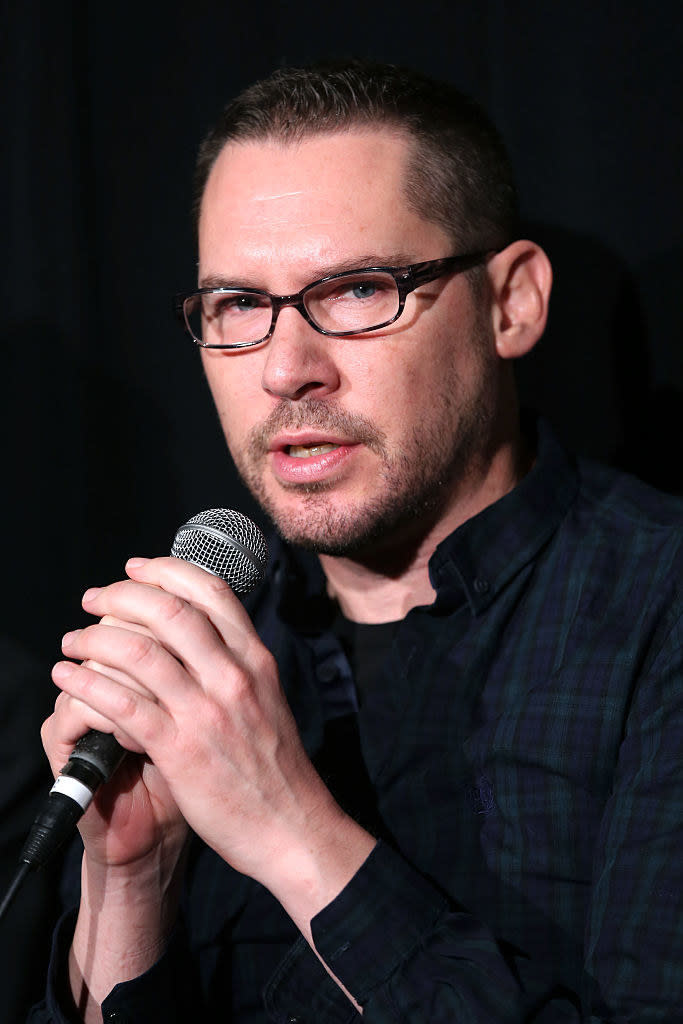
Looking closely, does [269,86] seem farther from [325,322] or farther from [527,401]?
[527,401]

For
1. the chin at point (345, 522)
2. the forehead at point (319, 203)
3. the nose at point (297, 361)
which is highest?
the forehead at point (319, 203)

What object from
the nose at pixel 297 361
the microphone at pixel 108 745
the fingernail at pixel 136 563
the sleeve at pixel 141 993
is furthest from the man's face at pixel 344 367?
the sleeve at pixel 141 993

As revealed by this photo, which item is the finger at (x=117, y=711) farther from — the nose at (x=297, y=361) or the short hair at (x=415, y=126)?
the short hair at (x=415, y=126)

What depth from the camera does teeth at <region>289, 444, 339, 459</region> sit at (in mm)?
1499

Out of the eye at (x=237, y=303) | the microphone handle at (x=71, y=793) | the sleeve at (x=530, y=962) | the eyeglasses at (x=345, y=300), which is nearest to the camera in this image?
the microphone handle at (x=71, y=793)

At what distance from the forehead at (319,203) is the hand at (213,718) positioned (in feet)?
1.99

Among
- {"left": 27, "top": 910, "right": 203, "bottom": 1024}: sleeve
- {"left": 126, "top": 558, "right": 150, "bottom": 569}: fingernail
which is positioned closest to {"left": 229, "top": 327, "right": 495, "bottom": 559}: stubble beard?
{"left": 126, "top": 558, "right": 150, "bottom": 569}: fingernail

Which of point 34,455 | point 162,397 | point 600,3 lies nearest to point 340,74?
point 600,3

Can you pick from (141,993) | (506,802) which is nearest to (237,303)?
(506,802)

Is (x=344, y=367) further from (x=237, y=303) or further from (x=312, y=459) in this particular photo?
(x=237, y=303)

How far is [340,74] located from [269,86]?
12cm

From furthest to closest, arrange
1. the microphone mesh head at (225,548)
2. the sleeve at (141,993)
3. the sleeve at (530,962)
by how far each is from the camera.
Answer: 1. the sleeve at (141,993)
2. the microphone mesh head at (225,548)
3. the sleeve at (530,962)

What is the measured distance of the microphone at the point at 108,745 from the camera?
971mm

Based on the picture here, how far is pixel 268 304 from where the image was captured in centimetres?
156
